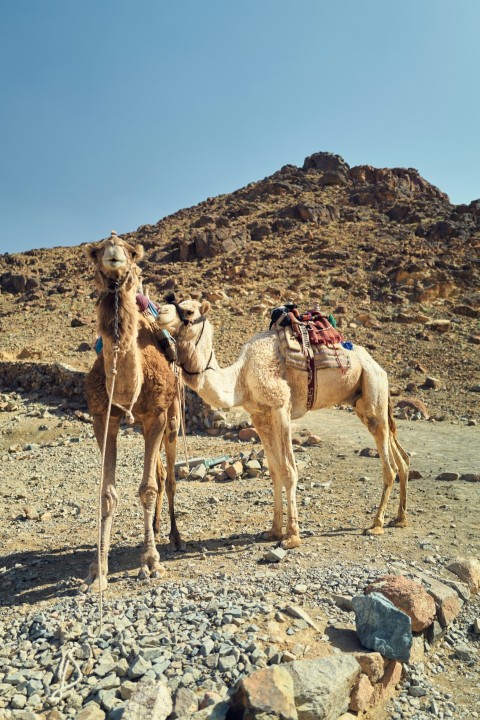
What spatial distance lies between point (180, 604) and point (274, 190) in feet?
196

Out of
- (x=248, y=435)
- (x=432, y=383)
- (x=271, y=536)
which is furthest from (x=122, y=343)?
(x=432, y=383)

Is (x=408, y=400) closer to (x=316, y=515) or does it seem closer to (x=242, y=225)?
(x=316, y=515)

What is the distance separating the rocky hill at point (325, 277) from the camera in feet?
69.3

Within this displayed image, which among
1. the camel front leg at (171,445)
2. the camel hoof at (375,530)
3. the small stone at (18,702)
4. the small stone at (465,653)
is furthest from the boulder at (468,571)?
the small stone at (18,702)

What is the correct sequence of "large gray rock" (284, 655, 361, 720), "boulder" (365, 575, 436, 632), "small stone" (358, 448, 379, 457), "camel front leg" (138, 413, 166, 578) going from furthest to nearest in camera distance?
"small stone" (358, 448, 379, 457), "camel front leg" (138, 413, 166, 578), "boulder" (365, 575, 436, 632), "large gray rock" (284, 655, 361, 720)

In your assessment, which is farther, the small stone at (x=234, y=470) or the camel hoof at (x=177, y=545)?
the small stone at (x=234, y=470)

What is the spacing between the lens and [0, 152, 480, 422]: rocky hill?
21125mm

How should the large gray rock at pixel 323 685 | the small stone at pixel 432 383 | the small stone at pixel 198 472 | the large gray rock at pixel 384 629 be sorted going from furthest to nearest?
the small stone at pixel 432 383 → the small stone at pixel 198 472 → the large gray rock at pixel 384 629 → the large gray rock at pixel 323 685

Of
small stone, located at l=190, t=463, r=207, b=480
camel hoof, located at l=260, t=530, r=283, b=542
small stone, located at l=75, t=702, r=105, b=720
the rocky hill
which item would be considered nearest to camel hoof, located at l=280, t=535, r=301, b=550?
camel hoof, located at l=260, t=530, r=283, b=542

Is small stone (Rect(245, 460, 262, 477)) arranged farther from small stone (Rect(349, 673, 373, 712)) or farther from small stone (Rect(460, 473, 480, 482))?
small stone (Rect(349, 673, 373, 712))

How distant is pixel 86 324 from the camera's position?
25.6 metres

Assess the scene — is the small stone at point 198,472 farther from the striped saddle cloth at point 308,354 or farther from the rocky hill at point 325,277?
the rocky hill at point 325,277

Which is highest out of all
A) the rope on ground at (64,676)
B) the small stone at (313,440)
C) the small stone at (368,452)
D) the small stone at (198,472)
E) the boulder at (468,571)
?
the small stone at (313,440)

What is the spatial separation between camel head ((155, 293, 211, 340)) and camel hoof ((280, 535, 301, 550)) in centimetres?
230
